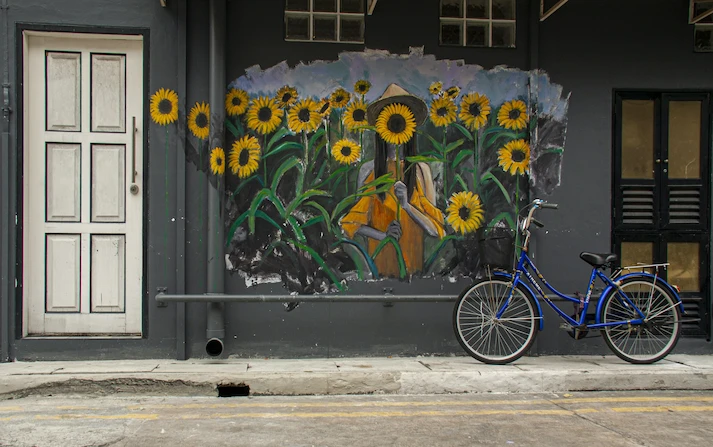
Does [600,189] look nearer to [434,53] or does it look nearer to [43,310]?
[434,53]

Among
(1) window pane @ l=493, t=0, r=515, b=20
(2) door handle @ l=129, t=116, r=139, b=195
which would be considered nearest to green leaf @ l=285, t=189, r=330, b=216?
(2) door handle @ l=129, t=116, r=139, b=195

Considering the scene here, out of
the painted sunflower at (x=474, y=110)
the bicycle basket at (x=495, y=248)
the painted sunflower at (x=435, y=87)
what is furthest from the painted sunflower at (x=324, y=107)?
the bicycle basket at (x=495, y=248)

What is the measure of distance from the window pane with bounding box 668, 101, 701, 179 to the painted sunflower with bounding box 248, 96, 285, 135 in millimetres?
4239

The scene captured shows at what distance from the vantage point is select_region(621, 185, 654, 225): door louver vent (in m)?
6.73

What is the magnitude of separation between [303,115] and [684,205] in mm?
4177

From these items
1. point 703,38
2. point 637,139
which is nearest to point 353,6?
point 637,139

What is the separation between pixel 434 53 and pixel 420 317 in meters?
2.73

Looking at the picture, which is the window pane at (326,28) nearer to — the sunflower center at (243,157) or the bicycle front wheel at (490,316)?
the sunflower center at (243,157)

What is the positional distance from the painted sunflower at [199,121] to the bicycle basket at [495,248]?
9.41 ft

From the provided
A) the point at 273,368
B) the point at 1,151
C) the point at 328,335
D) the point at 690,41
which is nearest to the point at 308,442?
the point at 273,368

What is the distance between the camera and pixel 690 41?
6.71m

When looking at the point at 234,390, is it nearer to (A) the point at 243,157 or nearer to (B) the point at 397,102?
(A) the point at 243,157

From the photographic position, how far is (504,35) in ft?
21.7

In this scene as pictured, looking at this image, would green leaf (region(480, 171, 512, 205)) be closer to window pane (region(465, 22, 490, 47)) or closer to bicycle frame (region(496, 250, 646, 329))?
bicycle frame (region(496, 250, 646, 329))
